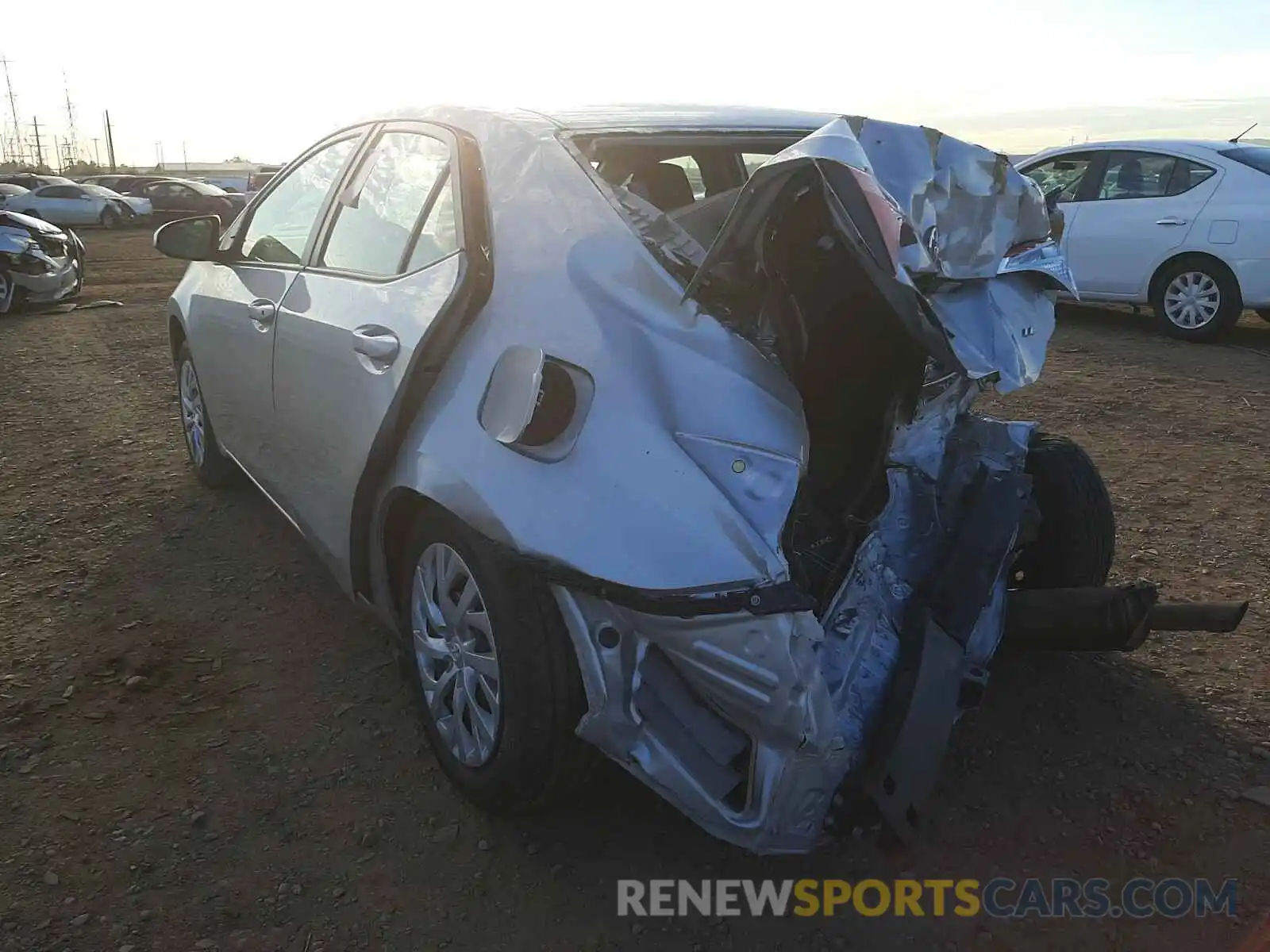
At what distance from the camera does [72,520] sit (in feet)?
14.6

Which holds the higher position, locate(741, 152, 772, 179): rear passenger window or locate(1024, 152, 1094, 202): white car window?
locate(741, 152, 772, 179): rear passenger window

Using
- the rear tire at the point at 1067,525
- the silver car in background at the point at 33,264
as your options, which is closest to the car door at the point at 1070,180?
the rear tire at the point at 1067,525

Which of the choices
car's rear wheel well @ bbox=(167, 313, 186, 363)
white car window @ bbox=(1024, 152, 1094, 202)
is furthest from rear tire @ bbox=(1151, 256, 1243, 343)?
car's rear wheel well @ bbox=(167, 313, 186, 363)

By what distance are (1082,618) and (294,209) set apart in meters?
2.96

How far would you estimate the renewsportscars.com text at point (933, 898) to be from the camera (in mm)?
2244

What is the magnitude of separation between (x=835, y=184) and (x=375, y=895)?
72.6 inches

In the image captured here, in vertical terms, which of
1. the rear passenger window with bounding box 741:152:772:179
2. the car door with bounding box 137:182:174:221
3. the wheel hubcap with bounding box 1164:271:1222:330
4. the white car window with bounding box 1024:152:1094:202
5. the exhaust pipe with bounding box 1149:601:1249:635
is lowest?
the car door with bounding box 137:182:174:221

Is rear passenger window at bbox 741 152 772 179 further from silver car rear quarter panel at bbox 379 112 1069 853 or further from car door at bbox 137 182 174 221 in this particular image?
Result: car door at bbox 137 182 174 221

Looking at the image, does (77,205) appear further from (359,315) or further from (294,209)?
(359,315)

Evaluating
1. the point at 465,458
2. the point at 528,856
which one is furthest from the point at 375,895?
the point at 465,458

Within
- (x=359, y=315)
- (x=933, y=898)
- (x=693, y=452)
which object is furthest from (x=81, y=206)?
(x=933, y=898)

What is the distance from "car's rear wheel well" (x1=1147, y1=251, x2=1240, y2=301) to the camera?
8094 mm

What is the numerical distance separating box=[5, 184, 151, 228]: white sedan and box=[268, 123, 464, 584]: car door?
2768 centimetres

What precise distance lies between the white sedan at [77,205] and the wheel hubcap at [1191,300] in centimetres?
2711
